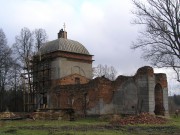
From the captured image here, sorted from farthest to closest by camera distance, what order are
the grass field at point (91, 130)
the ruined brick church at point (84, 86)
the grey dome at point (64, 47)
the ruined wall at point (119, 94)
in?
1. the grey dome at point (64, 47)
2. the ruined brick church at point (84, 86)
3. the ruined wall at point (119, 94)
4. the grass field at point (91, 130)

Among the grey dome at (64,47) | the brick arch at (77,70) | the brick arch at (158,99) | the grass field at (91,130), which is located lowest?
the grass field at (91,130)

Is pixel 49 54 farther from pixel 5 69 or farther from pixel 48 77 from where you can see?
pixel 5 69

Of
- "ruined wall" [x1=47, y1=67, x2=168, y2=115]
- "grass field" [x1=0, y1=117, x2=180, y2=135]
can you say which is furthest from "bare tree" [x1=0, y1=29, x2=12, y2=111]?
"grass field" [x1=0, y1=117, x2=180, y2=135]

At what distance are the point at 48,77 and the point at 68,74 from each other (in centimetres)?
242

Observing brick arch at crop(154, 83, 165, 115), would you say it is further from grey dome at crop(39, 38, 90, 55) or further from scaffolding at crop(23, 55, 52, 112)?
grey dome at crop(39, 38, 90, 55)

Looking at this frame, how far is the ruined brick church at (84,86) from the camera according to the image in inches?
1238

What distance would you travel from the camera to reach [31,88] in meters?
44.9

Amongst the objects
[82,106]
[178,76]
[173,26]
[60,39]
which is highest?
[60,39]

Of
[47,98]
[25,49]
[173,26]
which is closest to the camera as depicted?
[173,26]

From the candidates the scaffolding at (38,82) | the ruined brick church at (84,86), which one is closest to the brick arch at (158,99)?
the ruined brick church at (84,86)

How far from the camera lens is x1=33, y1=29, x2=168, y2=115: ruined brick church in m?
31.5

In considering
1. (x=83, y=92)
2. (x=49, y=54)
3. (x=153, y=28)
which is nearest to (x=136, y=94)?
(x=83, y=92)

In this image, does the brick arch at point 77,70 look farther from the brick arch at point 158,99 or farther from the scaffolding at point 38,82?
the brick arch at point 158,99

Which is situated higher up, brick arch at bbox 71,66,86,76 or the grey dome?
the grey dome
